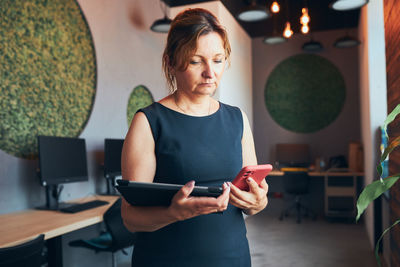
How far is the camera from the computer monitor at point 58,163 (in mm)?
2820

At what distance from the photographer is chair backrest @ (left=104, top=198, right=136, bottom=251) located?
109 inches

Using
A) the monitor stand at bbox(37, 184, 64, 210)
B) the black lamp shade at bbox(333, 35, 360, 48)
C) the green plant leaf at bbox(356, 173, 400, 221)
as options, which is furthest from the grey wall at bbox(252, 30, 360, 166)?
the green plant leaf at bbox(356, 173, 400, 221)

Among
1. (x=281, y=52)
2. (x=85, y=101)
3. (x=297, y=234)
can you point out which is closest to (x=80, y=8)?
(x=85, y=101)

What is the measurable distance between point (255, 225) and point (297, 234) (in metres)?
0.82

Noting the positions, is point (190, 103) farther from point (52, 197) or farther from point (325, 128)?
point (325, 128)

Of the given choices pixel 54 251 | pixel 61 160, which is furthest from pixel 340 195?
pixel 54 251

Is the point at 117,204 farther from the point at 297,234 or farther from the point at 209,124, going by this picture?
the point at 297,234

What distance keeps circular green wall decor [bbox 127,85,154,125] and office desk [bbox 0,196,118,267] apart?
5.55 ft

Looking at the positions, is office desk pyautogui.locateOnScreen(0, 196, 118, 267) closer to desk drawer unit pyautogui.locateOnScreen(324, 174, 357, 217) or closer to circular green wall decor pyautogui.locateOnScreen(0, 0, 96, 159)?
circular green wall decor pyautogui.locateOnScreen(0, 0, 96, 159)

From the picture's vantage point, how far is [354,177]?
607 cm

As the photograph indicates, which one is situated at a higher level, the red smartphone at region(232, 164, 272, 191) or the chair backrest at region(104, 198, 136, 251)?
the red smartphone at region(232, 164, 272, 191)

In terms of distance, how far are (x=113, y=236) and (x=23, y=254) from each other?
1.10 m

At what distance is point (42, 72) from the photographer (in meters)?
3.11

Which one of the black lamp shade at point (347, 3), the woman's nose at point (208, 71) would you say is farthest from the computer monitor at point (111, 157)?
the black lamp shade at point (347, 3)
